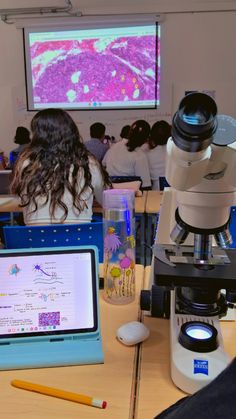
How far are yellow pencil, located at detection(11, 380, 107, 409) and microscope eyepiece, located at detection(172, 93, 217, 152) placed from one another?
58cm

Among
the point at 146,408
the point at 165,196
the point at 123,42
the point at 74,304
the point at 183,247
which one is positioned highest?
the point at 123,42

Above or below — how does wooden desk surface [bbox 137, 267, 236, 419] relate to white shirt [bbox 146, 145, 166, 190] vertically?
below

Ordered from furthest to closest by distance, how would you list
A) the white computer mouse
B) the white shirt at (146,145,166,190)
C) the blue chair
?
the white shirt at (146,145,166,190) → the blue chair → the white computer mouse

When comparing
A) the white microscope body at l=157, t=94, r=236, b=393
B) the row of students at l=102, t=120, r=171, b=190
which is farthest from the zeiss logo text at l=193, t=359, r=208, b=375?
the row of students at l=102, t=120, r=171, b=190

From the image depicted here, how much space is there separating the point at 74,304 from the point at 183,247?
36 cm

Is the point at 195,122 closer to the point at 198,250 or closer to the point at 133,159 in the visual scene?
the point at 198,250

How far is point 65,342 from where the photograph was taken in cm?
108

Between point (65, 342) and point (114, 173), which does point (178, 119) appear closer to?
point (65, 342)

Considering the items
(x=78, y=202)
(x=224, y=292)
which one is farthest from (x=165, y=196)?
(x=78, y=202)

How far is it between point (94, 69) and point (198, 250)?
5144 mm

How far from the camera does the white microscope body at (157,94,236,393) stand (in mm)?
802

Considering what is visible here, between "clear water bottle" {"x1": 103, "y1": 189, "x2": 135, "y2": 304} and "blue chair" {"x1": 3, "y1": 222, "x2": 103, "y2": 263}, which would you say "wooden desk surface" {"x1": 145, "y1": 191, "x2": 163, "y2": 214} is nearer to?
"blue chair" {"x1": 3, "y1": 222, "x2": 103, "y2": 263}

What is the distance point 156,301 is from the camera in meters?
1.17

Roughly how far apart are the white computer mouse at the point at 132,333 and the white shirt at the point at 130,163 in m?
2.91
